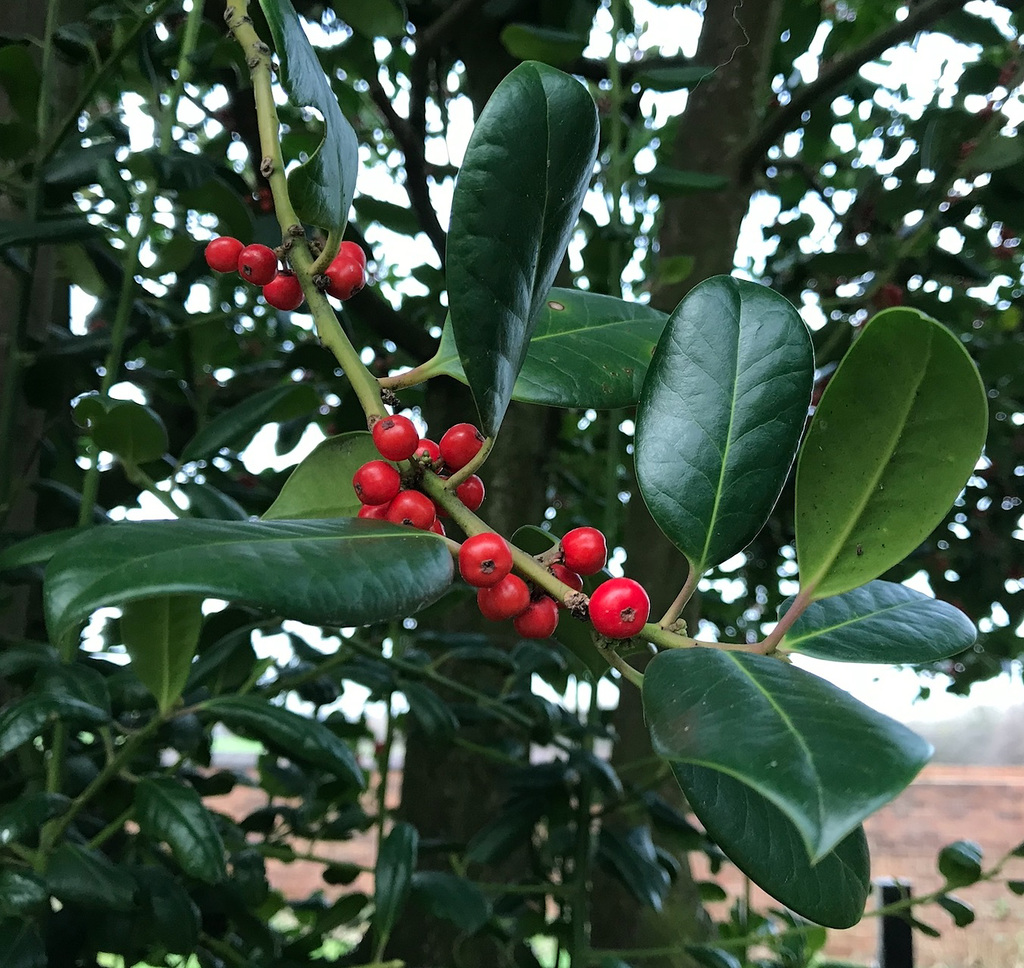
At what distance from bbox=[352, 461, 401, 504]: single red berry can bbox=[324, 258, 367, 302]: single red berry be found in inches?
3.6

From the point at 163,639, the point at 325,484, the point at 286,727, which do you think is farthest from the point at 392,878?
the point at 325,484

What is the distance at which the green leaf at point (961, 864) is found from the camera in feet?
3.16

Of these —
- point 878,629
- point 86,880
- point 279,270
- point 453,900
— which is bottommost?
point 453,900

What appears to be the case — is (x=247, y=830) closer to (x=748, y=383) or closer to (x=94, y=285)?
(x=94, y=285)

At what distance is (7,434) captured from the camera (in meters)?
0.77

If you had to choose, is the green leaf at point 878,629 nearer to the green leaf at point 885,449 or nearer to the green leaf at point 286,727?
the green leaf at point 885,449

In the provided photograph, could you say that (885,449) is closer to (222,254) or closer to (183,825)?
(222,254)

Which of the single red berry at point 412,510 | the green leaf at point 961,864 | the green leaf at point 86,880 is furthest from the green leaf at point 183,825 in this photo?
the green leaf at point 961,864

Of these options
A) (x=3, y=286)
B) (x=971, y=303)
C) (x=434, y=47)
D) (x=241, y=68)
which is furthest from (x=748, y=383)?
(x=971, y=303)

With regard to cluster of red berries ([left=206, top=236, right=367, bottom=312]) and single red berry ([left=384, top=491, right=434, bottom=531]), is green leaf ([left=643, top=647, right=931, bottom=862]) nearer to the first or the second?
single red berry ([left=384, top=491, right=434, bottom=531])

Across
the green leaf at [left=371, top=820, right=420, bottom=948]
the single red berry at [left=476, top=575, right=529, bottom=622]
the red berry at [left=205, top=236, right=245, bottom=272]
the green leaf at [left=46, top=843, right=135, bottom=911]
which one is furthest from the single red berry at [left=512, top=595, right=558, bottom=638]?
the green leaf at [left=371, top=820, right=420, bottom=948]

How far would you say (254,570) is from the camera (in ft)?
0.92

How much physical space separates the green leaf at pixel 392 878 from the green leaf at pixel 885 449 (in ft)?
1.92

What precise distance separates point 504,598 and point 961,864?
89cm
